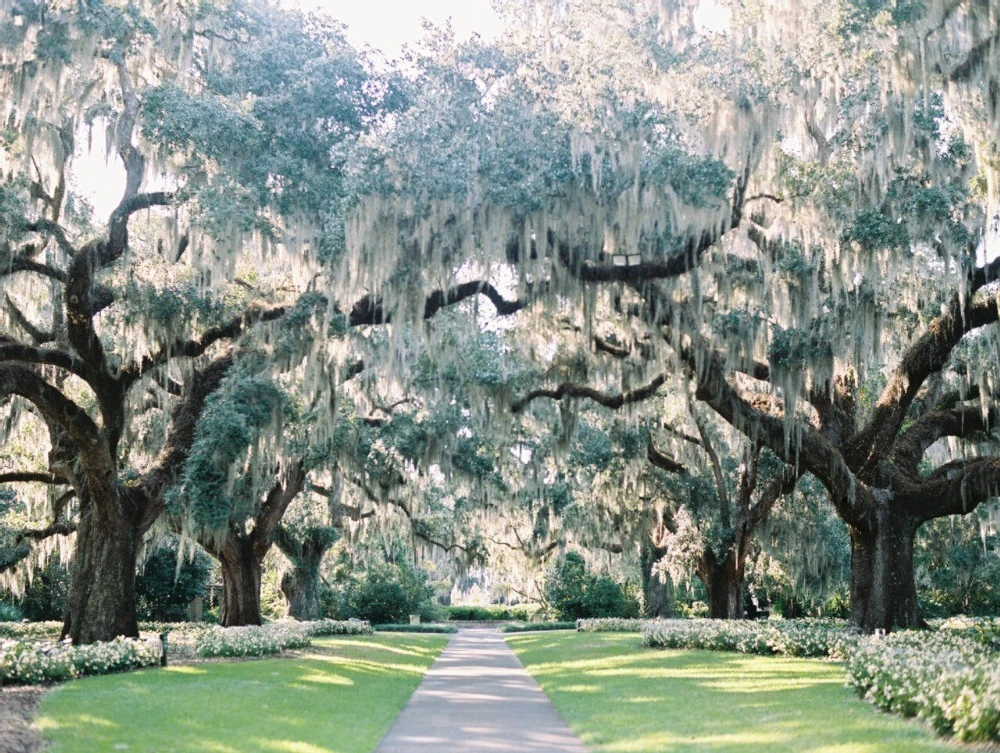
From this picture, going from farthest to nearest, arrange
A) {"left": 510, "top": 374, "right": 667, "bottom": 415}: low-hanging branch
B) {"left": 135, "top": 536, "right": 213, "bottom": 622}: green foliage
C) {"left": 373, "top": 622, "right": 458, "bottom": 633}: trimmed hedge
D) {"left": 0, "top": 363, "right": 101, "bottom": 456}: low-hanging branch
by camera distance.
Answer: {"left": 373, "top": 622, "right": 458, "bottom": 633}: trimmed hedge, {"left": 135, "top": 536, "right": 213, "bottom": 622}: green foliage, {"left": 510, "top": 374, "right": 667, "bottom": 415}: low-hanging branch, {"left": 0, "top": 363, "right": 101, "bottom": 456}: low-hanging branch

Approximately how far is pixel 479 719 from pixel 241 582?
15.8 metres

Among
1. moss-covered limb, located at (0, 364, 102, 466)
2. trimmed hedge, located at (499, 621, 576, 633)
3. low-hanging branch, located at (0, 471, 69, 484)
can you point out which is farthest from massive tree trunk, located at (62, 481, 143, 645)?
trimmed hedge, located at (499, 621, 576, 633)

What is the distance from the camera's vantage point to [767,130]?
13305 mm

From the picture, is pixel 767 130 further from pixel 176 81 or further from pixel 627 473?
pixel 627 473

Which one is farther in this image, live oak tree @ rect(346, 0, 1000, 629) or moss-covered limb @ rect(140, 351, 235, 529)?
moss-covered limb @ rect(140, 351, 235, 529)

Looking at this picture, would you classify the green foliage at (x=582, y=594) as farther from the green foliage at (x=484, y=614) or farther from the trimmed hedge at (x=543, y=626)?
the green foliage at (x=484, y=614)

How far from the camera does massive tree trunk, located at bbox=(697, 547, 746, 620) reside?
25.5m

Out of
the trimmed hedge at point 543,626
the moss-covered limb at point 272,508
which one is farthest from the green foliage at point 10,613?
the trimmed hedge at point 543,626

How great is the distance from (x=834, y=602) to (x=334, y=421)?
30.0m

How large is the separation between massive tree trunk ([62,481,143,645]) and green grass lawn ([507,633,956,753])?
23.6 feet

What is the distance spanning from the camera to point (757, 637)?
61.6 feet

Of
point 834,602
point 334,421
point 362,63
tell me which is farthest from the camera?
point 834,602

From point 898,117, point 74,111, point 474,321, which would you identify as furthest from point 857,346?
point 74,111

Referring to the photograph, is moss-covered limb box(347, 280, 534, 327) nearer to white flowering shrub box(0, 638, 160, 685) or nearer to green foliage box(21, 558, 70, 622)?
white flowering shrub box(0, 638, 160, 685)
